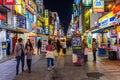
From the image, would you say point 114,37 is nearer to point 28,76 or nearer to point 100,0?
point 100,0

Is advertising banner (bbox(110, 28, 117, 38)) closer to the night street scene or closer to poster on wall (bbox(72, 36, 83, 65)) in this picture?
the night street scene

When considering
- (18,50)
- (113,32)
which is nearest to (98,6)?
(113,32)

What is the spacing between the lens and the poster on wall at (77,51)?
18.9 metres

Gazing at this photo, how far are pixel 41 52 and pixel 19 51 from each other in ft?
59.0

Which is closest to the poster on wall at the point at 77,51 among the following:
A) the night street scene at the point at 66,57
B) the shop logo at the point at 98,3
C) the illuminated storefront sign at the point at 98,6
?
the night street scene at the point at 66,57

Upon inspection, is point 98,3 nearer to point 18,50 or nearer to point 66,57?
point 66,57

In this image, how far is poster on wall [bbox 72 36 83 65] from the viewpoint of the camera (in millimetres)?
18922

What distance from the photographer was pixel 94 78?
1269 centimetres

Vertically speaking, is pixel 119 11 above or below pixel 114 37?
above

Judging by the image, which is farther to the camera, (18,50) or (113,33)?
(113,33)

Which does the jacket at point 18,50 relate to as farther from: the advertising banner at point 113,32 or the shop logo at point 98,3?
the shop logo at point 98,3

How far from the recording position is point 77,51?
19.2m

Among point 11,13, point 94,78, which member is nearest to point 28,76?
point 94,78

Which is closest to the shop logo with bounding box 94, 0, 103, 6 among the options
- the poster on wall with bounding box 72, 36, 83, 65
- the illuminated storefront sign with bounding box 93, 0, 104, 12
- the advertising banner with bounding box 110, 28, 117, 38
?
the illuminated storefront sign with bounding box 93, 0, 104, 12
